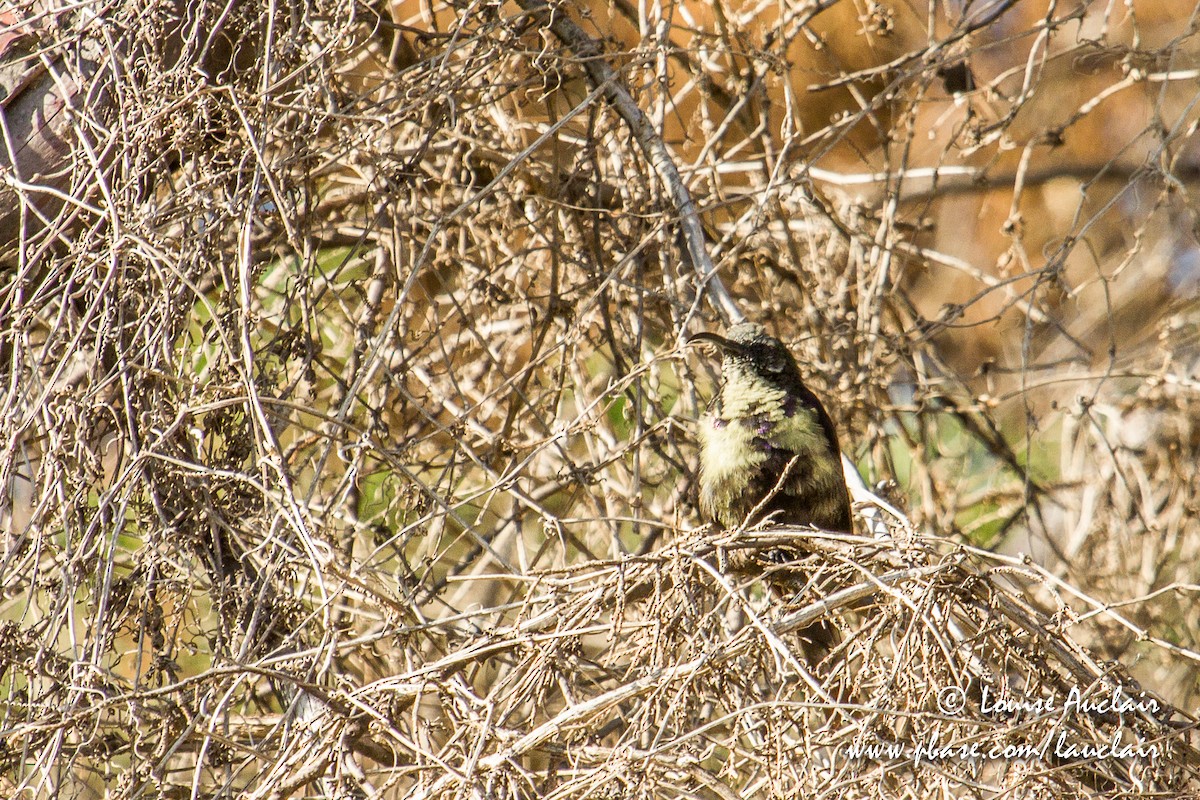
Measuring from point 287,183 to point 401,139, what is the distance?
89cm

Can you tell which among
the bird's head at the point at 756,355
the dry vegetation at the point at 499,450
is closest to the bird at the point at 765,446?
the bird's head at the point at 756,355

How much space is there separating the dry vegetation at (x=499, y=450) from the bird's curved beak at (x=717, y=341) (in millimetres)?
70

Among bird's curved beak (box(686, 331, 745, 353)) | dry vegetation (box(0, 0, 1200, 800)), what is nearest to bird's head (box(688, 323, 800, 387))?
bird's curved beak (box(686, 331, 745, 353))

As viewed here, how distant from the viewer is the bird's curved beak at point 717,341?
10.8 feet

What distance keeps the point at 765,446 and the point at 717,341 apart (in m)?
0.35

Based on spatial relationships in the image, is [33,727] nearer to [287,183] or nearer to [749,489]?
[287,183]

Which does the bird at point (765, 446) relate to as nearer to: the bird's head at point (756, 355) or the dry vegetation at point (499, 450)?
the bird's head at point (756, 355)

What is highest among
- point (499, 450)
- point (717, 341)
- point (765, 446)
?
point (717, 341)

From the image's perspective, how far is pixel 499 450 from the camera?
12.1 feet

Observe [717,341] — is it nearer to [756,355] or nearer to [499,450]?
[756,355]

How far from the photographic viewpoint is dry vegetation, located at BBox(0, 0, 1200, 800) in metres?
2.21

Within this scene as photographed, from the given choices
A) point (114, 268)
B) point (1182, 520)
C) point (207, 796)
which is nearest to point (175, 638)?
point (207, 796)

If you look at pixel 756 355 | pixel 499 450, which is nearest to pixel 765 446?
pixel 756 355

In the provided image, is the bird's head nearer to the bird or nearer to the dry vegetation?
the bird
